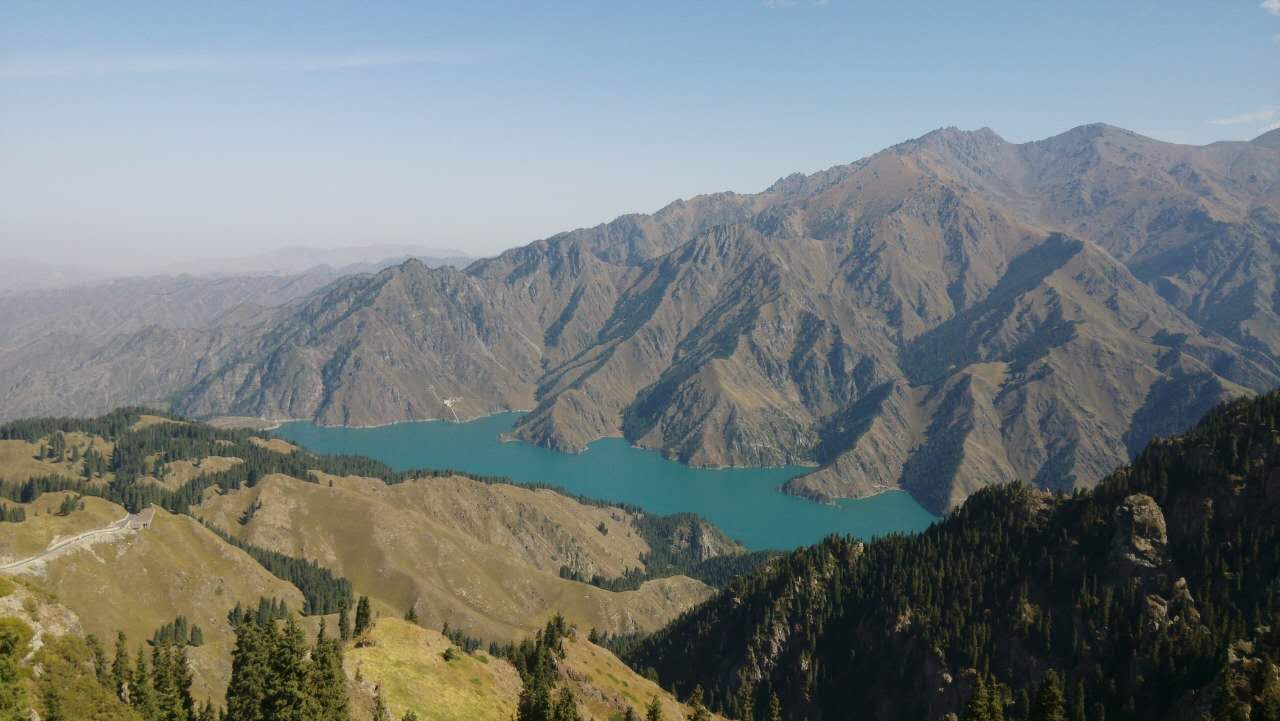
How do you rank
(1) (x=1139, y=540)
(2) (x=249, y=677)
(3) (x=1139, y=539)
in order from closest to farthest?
(2) (x=249, y=677) < (1) (x=1139, y=540) < (3) (x=1139, y=539)

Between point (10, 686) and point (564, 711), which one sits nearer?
point (10, 686)

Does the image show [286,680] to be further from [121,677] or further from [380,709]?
[121,677]

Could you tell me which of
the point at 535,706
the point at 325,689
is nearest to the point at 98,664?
the point at 325,689

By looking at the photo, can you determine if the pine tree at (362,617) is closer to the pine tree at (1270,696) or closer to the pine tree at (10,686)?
the pine tree at (10,686)

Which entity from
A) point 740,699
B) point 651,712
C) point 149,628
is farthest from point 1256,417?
point 149,628

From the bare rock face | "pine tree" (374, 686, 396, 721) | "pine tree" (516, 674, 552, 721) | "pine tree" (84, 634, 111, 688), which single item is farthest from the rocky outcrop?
"pine tree" (84, 634, 111, 688)

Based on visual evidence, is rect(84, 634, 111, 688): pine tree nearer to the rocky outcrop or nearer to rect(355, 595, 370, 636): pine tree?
rect(355, 595, 370, 636): pine tree
